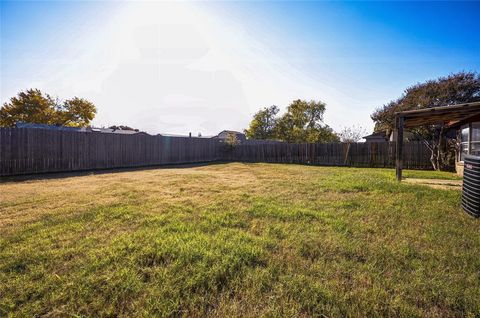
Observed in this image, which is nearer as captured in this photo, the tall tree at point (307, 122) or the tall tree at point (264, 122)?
the tall tree at point (307, 122)

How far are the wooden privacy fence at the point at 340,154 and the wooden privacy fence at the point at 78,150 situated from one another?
6.56 meters

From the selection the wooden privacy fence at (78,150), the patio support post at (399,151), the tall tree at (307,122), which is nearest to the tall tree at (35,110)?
the wooden privacy fence at (78,150)

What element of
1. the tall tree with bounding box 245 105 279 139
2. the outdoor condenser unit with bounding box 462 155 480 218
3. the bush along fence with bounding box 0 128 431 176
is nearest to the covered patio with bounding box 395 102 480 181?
the outdoor condenser unit with bounding box 462 155 480 218

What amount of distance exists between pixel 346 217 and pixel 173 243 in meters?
2.74

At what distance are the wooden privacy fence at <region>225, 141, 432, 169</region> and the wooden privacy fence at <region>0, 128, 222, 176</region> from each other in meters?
6.56

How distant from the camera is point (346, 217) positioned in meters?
3.59

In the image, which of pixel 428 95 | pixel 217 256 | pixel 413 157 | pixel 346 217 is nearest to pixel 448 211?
pixel 346 217

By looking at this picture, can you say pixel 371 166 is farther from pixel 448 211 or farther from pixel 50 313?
pixel 50 313

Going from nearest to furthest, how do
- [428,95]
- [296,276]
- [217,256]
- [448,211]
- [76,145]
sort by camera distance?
1. [296,276]
2. [217,256]
3. [448,211]
4. [76,145]
5. [428,95]

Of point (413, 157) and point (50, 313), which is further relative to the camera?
point (413, 157)

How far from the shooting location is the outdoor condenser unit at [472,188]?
3.59 meters

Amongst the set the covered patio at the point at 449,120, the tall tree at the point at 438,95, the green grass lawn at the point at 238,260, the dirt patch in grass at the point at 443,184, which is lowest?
the green grass lawn at the point at 238,260

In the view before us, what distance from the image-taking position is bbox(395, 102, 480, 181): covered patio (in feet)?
20.8

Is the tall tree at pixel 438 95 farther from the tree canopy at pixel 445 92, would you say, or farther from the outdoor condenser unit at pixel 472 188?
the outdoor condenser unit at pixel 472 188
